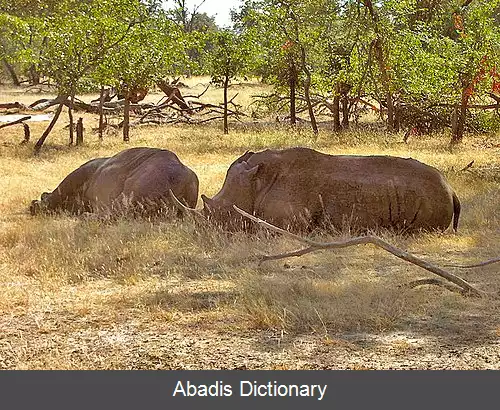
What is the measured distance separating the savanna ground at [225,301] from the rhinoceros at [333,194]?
272 millimetres

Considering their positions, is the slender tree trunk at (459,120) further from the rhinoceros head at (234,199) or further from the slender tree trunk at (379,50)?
the rhinoceros head at (234,199)

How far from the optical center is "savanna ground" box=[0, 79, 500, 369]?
5070 mm

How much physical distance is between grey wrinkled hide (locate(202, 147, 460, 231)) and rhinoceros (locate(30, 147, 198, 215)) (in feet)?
3.67

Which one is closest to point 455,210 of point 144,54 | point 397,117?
point 397,117

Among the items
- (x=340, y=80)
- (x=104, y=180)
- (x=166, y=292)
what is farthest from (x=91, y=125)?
(x=166, y=292)

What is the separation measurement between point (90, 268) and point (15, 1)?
53.6ft

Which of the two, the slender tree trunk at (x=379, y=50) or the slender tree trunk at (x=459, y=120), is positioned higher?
the slender tree trunk at (x=379, y=50)

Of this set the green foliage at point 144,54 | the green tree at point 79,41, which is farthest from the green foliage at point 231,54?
the green tree at point 79,41

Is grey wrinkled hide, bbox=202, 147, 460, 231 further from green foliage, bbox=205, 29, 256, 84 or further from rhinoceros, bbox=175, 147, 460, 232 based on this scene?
green foliage, bbox=205, 29, 256, 84

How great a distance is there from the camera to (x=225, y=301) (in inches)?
249

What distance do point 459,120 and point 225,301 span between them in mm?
15666

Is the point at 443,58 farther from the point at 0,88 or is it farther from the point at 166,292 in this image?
the point at 0,88

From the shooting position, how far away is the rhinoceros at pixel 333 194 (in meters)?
8.96

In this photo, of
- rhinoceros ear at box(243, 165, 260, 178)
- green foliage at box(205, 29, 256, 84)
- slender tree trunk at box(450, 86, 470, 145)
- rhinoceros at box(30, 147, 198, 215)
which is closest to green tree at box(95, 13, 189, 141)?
green foliage at box(205, 29, 256, 84)
